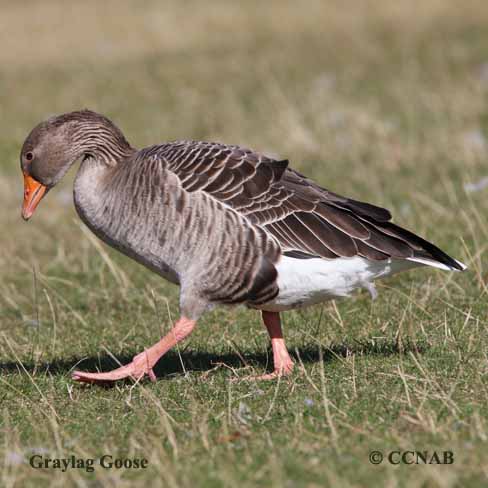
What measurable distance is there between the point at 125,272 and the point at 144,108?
8986mm

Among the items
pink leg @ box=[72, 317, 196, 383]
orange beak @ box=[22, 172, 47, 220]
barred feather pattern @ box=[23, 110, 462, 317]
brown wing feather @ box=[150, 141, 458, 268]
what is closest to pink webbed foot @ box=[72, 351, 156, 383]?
pink leg @ box=[72, 317, 196, 383]

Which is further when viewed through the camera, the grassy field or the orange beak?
the orange beak

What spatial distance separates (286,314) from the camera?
26.6 feet

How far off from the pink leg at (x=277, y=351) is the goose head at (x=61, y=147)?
5.04 ft

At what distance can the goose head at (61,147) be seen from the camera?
6773 millimetres

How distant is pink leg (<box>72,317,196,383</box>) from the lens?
635cm

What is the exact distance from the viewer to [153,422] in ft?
18.1

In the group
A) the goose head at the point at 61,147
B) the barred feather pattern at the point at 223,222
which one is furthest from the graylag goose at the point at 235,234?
the goose head at the point at 61,147

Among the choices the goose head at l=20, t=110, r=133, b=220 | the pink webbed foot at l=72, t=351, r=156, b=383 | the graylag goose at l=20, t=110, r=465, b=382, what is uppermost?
the goose head at l=20, t=110, r=133, b=220

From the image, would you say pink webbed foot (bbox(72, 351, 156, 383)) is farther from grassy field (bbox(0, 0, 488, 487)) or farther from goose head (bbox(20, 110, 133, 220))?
goose head (bbox(20, 110, 133, 220))

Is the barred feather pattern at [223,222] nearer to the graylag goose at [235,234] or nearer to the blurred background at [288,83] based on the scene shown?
the graylag goose at [235,234]

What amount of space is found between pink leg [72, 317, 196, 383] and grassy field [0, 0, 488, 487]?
0.33 ft

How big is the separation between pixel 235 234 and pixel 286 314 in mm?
2036

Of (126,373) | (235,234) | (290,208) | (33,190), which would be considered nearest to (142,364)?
(126,373)
